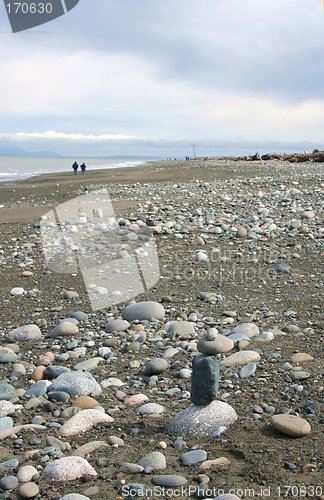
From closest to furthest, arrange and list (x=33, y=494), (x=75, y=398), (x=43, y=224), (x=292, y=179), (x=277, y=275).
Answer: (x=33, y=494) → (x=75, y=398) → (x=277, y=275) → (x=43, y=224) → (x=292, y=179)

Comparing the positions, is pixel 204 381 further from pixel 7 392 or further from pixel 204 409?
pixel 7 392

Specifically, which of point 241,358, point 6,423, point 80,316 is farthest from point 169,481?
point 80,316

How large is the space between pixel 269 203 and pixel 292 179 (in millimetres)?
4694

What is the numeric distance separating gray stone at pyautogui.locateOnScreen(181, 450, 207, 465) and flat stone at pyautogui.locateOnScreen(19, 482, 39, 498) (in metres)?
0.86

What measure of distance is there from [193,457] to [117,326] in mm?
2809

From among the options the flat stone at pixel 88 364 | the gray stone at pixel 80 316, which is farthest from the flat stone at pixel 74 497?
the gray stone at pixel 80 316

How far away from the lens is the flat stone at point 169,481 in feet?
10.6

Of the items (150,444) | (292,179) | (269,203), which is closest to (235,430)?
(150,444)

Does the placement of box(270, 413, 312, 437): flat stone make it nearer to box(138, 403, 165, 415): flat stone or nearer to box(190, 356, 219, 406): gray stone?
box(190, 356, 219, 406): gray stone

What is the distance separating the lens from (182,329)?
6.03 metres

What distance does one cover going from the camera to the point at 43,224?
11250mm

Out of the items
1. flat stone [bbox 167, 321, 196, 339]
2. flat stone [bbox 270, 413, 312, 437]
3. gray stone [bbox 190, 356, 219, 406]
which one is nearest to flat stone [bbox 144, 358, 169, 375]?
flat stone [bbox 167, 321, 196, 339]

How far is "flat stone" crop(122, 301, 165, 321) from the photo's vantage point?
6.51 m

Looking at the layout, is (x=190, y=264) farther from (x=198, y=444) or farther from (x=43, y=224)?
(x=198, y=444)
